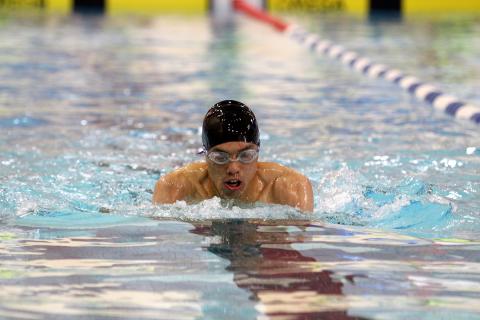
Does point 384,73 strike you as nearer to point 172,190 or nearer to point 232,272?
point 172,190

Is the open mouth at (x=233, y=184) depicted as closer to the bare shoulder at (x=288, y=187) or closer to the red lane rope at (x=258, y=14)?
the bare shoulder at (x=288, y=187)

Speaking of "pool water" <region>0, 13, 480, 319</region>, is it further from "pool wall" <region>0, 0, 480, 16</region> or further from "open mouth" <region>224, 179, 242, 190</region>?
"pool wall" <region>0, 0, 480, 16</region>

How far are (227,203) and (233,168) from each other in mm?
279

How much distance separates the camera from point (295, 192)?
468 cm

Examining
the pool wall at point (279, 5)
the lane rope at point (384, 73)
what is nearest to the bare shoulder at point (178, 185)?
the lane rope at point (384, 73)

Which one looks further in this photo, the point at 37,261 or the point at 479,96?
the point at 479,96

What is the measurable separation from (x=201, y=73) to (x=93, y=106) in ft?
7.66

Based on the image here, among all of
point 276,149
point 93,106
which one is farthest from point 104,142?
point 93,106

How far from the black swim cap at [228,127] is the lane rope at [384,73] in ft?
12.1

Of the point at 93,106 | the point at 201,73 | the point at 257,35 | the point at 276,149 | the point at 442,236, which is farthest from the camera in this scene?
the point at 257,35

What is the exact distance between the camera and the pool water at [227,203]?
3.32 m

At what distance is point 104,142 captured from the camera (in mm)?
6926

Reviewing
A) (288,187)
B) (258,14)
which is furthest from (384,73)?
(258,14)

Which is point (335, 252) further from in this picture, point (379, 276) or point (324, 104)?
point (324, 104)
